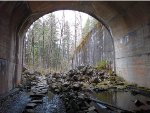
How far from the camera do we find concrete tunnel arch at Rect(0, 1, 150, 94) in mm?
8758

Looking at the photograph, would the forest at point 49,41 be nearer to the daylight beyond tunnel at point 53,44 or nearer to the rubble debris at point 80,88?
the daylight beyond tunnel at point 53,44

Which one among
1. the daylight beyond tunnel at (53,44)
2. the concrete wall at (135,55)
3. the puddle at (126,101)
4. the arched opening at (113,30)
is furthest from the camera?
the daylight beyond tunnel at (53,44)

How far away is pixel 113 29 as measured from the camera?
43.5 ft

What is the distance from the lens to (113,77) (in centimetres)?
1329

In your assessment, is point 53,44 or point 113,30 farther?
point 53,44

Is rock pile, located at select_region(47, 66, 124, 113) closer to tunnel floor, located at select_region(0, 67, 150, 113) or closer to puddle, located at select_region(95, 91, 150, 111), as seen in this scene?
tunnel floor, located at select_region(0, 67, 150, 113)

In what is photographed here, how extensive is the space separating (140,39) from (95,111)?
5263 millimetres

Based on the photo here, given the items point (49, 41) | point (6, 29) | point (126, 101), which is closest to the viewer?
point (126, 101)

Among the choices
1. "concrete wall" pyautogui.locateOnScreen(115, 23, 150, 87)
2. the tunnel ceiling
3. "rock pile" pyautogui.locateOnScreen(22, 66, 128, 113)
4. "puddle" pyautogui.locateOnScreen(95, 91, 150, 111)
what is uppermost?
the tunnel ceiling

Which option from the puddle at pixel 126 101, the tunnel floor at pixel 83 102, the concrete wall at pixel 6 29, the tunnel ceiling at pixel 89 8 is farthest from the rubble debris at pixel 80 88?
the tunnel ceiling at pixel 89 8

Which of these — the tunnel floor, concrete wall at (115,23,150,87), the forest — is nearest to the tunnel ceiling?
concrete wall at (115,23,150,87)

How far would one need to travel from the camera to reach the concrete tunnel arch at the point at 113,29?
8758 millimetres

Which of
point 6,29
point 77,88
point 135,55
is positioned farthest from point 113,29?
point 6,29

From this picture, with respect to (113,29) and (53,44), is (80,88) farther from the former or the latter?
(53,44)
